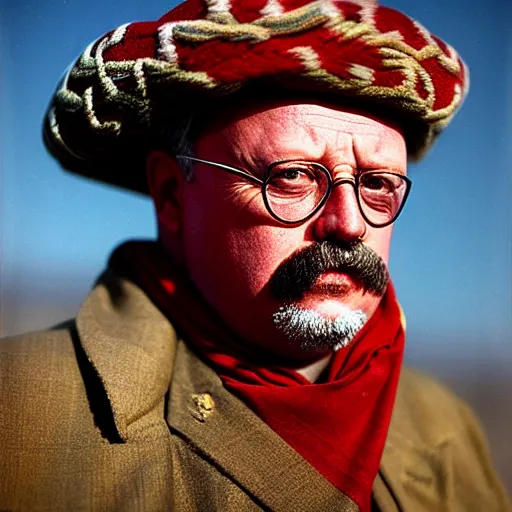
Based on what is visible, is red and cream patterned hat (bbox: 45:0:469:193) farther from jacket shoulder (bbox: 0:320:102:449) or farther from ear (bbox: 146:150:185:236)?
jacket shoulder (bbox: 0:320:102:449)

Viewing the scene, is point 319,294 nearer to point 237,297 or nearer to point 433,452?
point 237,297

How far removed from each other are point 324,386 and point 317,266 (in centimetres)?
40

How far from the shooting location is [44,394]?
2115 mm

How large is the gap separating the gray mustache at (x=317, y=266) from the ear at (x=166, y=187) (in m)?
0.55

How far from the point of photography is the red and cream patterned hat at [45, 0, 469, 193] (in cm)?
200

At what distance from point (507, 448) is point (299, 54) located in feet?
20.5

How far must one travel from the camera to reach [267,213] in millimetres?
2127

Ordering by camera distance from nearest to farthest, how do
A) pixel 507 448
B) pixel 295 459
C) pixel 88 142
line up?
1. pixel 295 459
2. pixel 88 142
3. pixel 507 448

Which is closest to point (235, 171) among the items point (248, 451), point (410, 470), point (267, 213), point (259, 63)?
point (267, 213)

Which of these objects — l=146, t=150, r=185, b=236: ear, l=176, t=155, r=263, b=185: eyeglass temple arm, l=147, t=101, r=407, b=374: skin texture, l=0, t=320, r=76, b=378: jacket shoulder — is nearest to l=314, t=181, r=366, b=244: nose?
l=147, t=101, r=407, b=374: skin texture

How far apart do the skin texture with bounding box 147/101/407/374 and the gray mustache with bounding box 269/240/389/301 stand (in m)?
0.02

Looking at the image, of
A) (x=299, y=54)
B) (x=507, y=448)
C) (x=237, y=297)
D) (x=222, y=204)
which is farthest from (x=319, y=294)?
(x=507, y=448)

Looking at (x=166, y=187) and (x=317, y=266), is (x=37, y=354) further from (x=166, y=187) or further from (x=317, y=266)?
(x=317, y=266)

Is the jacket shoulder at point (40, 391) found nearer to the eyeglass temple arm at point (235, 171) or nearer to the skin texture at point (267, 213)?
the skin texture at point (267, 213)
